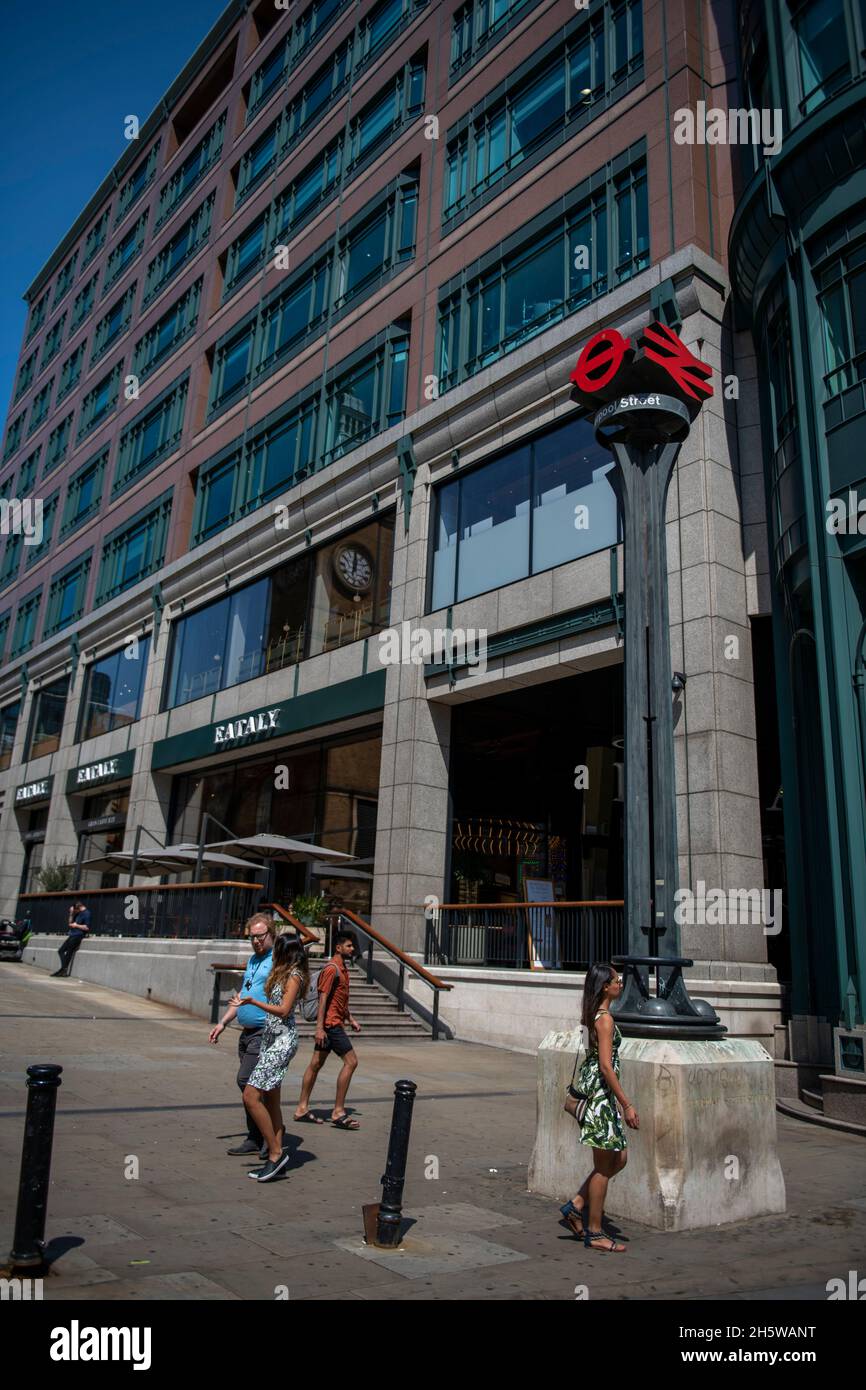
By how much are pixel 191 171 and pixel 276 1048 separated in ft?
134

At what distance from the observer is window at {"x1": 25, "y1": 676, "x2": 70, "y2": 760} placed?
133 ft

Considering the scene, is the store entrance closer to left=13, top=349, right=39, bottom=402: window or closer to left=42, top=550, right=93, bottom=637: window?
left=42, top=550, right=93, bottom=637: window

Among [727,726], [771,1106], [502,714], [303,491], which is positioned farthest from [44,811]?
[771,1106]

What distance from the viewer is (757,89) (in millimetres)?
17422

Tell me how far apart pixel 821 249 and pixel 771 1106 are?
12.6m

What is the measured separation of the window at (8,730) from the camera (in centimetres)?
4475

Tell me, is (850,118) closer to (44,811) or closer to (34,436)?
(44,811)

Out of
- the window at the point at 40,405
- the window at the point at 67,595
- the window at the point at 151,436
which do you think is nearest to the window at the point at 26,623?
the window at the point at 67,595

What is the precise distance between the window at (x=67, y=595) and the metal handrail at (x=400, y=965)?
25.1 metres

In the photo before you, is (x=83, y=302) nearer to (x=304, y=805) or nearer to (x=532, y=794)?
(x=304, y=805)

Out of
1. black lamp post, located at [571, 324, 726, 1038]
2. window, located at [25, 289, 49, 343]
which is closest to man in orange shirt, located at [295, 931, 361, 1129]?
black lamp post, located at [571, 324, 726, 1038]

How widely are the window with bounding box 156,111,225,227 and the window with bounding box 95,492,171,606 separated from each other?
44.7 ft

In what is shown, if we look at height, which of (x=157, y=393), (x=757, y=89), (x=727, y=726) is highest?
(x=157, y=393)

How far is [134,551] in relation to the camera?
36.8 meters
